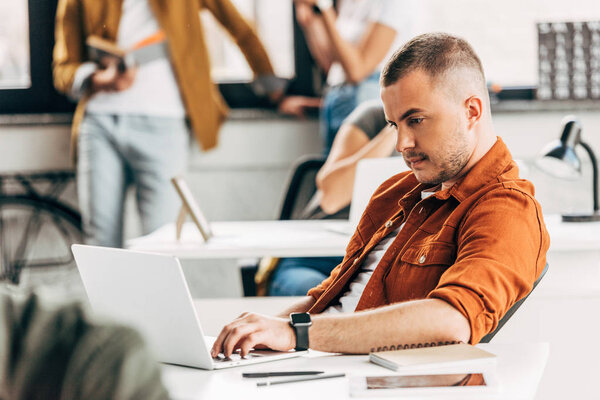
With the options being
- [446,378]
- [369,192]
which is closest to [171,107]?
[369,192]

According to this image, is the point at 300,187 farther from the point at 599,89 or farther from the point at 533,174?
the point at 599,89

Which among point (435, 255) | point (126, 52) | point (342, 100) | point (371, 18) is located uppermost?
point (371, 18)

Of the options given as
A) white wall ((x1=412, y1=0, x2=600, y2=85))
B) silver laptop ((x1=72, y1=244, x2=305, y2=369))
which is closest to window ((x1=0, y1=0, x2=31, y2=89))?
white wall ((x1=412, y1=0, x2=600, y2=85))

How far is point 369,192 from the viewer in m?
2.55

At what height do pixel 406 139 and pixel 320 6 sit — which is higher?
pixel 320 6

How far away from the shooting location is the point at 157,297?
48.6 inches

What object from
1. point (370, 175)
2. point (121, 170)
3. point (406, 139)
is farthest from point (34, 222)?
point (406, 139)

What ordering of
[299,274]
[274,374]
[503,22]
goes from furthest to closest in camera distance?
1. [503,22]
2. [299,274]
3. [274,374]

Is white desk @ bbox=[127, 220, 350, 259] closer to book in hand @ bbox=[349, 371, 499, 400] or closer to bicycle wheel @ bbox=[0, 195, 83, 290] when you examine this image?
book in hand @ bbox=[349, 371, 499, 400]

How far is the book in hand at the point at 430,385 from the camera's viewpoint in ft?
3.49

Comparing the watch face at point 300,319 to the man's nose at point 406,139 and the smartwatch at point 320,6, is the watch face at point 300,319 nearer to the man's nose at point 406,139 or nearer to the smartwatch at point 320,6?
the man's nose at point 406,139

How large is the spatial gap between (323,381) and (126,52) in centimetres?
310

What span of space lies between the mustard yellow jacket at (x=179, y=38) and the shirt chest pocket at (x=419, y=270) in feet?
9.23

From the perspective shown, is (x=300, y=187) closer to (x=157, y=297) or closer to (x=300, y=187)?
(x=300, y=187)
